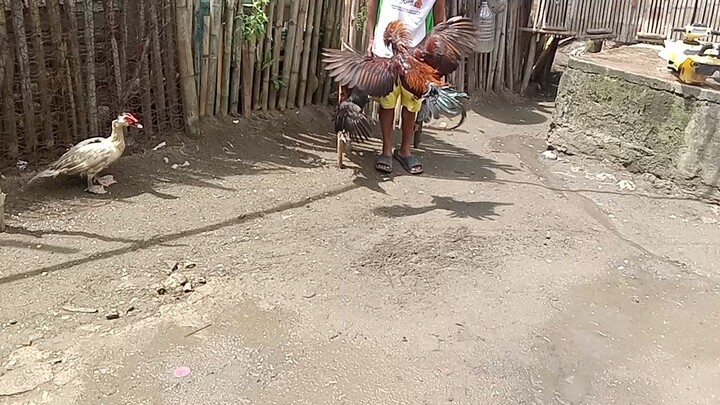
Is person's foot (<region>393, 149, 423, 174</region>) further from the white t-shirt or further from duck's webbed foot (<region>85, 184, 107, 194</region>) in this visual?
duck's webbed foot (<region>85, 184, 107, 194</region>)

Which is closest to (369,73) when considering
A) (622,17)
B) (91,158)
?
(91,158)

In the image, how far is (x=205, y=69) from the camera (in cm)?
594

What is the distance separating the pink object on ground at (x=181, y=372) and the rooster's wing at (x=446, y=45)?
2993 millimetres

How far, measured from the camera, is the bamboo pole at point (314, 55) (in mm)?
6578

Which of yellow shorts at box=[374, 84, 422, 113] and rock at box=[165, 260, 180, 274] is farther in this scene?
yellow shorts at box=[374, 84, 422, 113]

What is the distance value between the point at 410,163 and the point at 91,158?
254cm

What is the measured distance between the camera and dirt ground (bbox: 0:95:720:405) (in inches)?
133

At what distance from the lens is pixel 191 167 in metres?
5.57

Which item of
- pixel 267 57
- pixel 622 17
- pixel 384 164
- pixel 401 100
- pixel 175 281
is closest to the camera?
pixel 175 281

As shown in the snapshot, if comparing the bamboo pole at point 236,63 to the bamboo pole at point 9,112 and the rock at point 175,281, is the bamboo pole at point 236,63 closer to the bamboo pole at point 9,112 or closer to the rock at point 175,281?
the bamboo pole at point 9,112

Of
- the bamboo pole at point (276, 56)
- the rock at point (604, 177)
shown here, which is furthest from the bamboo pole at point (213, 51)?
the rock at point (604, 177)

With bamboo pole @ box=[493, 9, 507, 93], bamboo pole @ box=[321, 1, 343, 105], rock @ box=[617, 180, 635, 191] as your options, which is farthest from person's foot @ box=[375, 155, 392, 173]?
bamboo pole @ box=[493, 9, 507, 93]

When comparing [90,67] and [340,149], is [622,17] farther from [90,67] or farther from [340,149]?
[90,67]

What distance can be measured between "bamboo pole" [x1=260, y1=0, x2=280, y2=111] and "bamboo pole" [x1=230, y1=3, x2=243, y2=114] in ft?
0.82
